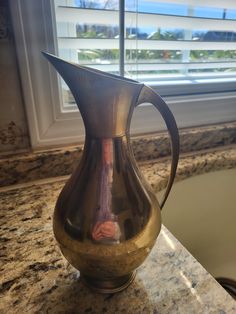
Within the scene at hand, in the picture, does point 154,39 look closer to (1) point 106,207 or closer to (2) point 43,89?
(2) point 43,89

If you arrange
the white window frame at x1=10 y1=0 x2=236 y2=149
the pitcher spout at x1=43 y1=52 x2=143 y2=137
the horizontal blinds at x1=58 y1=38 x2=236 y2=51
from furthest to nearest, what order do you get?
the horizontal blinds at x1=58 y1=38 x2=236 y2=51 < the white window frame at x1=10 y1=0 x2=236 y2=149 < the pitcher spout at x1=43 y1=52 x2=143 y2=137

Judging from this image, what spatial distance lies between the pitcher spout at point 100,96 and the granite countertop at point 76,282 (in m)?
0.22

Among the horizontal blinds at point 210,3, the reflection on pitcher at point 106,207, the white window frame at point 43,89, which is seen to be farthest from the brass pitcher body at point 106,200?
the horizontal blinds at point 210,3

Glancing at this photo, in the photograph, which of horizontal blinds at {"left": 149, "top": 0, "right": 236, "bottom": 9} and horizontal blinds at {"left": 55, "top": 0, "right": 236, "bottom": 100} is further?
horizontal blinds at {"left": 149, "top": 0, "right": 236, "bottom": 9}

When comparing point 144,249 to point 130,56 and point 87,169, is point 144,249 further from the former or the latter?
point 130,56

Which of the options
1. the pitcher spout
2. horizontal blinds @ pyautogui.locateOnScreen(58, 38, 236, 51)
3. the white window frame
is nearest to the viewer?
the pitcher spout

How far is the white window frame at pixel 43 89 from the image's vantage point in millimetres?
513

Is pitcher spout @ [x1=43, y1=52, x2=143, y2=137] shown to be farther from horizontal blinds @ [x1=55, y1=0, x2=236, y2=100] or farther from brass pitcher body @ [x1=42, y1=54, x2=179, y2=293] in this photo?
horizontal blinds @ [x1=55, y1=0, x2=236, y2=100]

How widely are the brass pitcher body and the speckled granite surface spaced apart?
311 millimetres

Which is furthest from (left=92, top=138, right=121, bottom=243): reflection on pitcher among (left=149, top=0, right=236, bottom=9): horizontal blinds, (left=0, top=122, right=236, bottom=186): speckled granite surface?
(left=149, top=0, right=236, bottom=9): horizontal blinds

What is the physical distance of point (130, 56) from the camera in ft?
2.32

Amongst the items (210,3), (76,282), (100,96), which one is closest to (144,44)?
(210,3)

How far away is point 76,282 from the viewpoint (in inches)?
14.2

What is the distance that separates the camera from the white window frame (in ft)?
1.68
